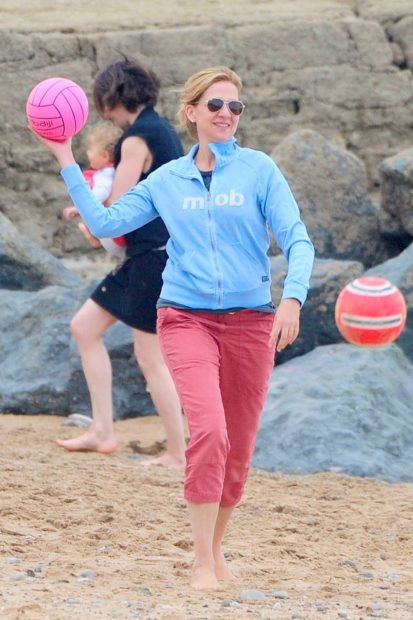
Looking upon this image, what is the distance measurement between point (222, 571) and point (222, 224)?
1217 millimetres

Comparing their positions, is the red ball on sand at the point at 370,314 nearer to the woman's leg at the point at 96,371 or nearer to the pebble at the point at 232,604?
the pebble at the point at 232,604

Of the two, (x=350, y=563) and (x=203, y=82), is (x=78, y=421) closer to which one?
(x=350, y=563)

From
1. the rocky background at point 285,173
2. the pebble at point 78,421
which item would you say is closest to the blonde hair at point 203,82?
the rocky background at point 285,173

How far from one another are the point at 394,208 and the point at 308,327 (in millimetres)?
2213

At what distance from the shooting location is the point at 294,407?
7.78m

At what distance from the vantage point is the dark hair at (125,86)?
6883 mm

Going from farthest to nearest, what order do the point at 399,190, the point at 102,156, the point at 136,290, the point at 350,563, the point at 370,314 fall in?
1. the point at 399,190
2. the point at 102,156
3. the point at 136,290
4. the point at 370,314
5. the point at 350,563

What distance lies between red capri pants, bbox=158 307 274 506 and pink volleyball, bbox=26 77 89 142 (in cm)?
74

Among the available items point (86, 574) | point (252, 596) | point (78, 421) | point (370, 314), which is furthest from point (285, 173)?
point (252, 596)

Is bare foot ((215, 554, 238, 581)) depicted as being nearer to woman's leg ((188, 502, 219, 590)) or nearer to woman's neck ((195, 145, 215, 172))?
woman's leg ((188, 502, 219, 590))

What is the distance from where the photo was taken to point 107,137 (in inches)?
286

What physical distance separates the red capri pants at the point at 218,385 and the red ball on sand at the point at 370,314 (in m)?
0.81

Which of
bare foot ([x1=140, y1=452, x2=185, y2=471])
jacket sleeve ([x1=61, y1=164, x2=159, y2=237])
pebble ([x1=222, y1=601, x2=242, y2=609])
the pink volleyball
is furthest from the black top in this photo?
pebble ([x1=222, y1=601, x2=242, y2=609])

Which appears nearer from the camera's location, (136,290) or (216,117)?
(216,117)
